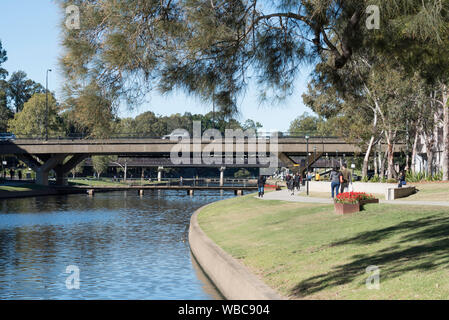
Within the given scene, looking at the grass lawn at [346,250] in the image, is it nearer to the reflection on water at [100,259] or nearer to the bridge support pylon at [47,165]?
the reflection on water at [100,259]

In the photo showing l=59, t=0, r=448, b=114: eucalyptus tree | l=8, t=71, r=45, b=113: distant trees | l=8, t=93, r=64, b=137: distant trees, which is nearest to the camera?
l=59, t=0, r=448, b=114: eucalyptus tree

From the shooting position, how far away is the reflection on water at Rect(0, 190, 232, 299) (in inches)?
655

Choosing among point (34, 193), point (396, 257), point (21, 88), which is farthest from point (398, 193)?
point (21, 88)

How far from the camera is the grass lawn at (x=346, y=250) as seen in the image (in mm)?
11367

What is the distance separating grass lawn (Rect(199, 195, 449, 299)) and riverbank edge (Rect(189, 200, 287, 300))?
354 mm

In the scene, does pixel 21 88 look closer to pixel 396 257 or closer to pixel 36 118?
pixel 36 118

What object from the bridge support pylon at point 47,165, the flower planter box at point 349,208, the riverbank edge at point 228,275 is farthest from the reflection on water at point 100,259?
the bridge support pylon at point 47,165

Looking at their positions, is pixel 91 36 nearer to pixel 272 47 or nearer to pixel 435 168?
pixel 272 47

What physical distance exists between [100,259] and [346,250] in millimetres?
10830

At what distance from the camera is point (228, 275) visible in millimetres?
15656

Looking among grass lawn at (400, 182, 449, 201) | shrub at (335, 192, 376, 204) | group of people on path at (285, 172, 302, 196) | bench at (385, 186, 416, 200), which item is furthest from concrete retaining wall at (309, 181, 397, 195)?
shrub at (335, 192, 376, 204)

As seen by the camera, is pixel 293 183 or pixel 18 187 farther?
pixel 18 187

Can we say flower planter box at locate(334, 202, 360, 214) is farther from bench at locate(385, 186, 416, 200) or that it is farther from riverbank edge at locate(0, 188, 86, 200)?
riverbank edge at locate(0, 188, 86, 200)

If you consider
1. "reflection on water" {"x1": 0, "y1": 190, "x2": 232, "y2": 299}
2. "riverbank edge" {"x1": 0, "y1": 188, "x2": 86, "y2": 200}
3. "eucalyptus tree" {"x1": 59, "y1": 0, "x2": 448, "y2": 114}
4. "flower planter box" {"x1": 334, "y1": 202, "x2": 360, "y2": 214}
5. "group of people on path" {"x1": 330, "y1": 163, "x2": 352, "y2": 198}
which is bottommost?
"reflection on water" {"x1": 0, "y1": 190, "x2": 232, "y2": 299}
